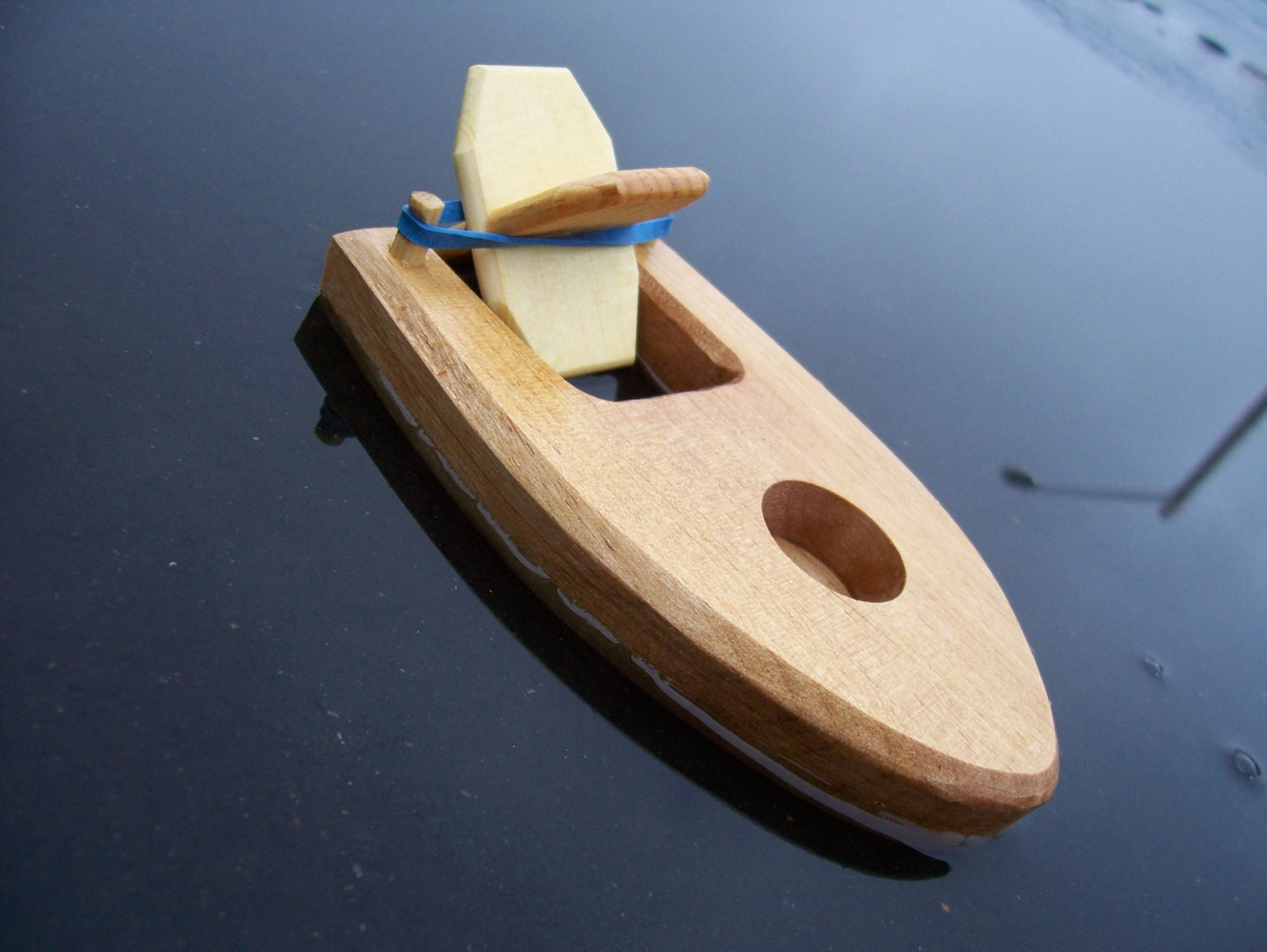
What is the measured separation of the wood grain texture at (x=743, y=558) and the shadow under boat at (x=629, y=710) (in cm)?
2

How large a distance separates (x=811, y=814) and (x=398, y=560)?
412mm

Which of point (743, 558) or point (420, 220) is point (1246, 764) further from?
point (420, 220)

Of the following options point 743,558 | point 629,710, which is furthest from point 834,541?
point 629,710

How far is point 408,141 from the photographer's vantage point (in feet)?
4.07

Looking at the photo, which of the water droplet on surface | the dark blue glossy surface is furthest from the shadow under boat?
the water droplet on surface

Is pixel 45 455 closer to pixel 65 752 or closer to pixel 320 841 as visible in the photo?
pixel 65 752

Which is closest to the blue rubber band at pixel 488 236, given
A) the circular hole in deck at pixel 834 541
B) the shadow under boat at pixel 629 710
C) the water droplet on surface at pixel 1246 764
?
the shadow under boat at pixel 629 710

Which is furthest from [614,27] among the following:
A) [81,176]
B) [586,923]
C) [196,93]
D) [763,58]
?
[586,923]

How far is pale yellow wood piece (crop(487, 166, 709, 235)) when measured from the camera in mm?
862

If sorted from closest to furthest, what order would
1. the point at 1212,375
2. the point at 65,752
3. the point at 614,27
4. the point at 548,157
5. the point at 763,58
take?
the point at 65,752 < the point at 548,157 < the point at 1212,375 < the point at 614,27 < the point at 763,58

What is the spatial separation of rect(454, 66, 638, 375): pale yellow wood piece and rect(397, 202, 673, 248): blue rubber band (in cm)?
1

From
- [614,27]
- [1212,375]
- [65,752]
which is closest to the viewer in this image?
[65,752]

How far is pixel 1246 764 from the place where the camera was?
995 millimetres

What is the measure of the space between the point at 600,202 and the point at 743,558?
1.18 feet
